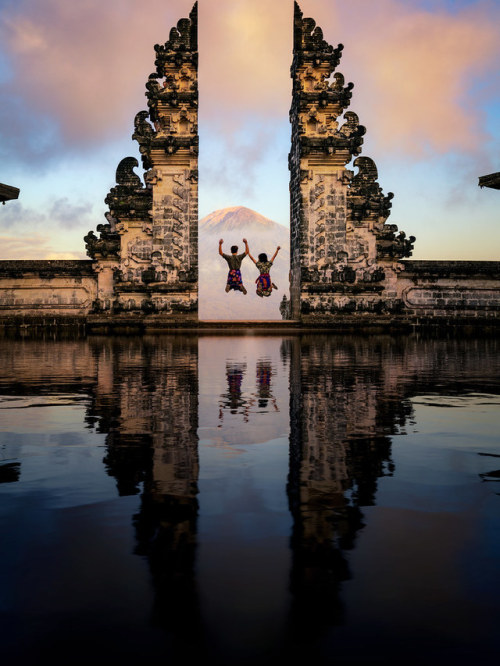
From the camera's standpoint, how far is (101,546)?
1.93 metres

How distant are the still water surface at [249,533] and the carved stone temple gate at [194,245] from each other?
1347 cm

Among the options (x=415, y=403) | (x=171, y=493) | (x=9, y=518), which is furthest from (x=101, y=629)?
(x=415, y=403)

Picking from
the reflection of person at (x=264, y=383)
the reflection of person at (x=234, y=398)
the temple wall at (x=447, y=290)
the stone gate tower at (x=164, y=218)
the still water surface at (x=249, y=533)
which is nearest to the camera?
the still water surface at (x=249, y=533)

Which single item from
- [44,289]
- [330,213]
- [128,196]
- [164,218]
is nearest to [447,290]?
[330,213]

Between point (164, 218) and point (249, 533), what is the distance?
1674 centimetres

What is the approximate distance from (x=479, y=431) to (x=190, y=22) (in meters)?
17.6

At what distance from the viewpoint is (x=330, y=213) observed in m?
18.5

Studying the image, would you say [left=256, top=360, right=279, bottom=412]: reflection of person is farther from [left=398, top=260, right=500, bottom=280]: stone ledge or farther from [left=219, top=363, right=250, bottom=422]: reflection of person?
[left=398, top=260, right=500, bottom=280]: stone ledge

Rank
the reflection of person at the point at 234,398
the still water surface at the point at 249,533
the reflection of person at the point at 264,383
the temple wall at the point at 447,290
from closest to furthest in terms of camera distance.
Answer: the still water surface at the point at 249,533 < the reflection of person at the point at 234,398 < the reflection of person at the point at 264,383 < the temple wall at the point at 447,290

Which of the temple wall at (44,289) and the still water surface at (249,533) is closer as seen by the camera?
the still water surface at (249,533)

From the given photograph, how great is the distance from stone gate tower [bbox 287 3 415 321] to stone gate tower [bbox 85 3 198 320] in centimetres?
299

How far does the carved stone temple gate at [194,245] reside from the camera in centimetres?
1803

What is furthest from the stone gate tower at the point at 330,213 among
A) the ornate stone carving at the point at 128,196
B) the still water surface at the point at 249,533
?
the still water surface at the point at 249,533

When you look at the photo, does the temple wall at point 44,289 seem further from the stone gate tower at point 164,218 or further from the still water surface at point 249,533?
the still water surface at point 249,533
